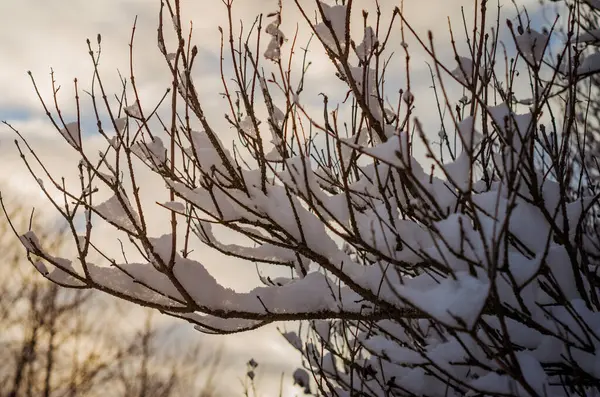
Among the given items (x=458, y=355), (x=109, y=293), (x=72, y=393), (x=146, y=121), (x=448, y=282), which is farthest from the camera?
(x=72, y=393)

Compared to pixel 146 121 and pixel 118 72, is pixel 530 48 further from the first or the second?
pixel 118 72

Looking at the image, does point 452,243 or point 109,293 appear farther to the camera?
point 109,293

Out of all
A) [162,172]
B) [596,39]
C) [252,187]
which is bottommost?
[252,187]

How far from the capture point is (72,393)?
11.4 meters

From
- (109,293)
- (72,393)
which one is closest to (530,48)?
(109,293)

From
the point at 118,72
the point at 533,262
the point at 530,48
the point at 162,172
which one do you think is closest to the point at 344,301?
the point at 533,262

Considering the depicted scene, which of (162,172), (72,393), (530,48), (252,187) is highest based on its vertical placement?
(530,48)

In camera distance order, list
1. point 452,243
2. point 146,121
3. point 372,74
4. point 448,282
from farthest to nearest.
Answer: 1. point 372,74
2. point 146,121
3. point 452,243
4. point 448,282

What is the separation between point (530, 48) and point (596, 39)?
590mm

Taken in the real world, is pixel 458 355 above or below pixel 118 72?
below

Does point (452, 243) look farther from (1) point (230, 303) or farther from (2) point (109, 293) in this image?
(2) point (109, 293)

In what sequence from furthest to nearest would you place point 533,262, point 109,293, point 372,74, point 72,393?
point 72,393
point 372,74
point 109,293
point 533,262

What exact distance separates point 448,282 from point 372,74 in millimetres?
1327

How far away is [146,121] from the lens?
1.99 meters
